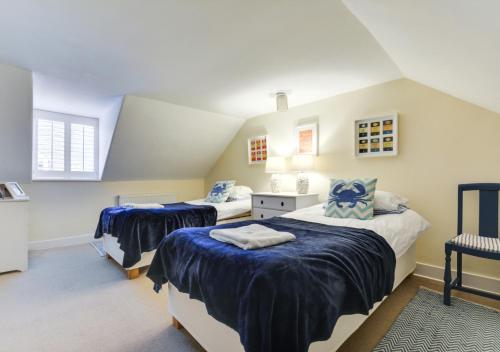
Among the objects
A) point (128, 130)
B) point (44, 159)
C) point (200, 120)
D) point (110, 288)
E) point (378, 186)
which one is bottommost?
point (110, 288)

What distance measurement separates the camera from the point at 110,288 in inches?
93.3

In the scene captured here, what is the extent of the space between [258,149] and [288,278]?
332 centimetres

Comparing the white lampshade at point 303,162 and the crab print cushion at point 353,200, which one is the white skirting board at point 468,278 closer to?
the crab print cushion at point 353,200

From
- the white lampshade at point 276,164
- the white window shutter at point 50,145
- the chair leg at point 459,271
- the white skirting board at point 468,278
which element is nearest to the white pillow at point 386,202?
the chair leg at point 459,271

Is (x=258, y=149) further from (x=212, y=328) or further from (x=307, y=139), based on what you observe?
(x=212, y=328)

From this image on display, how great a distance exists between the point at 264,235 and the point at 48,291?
7.13 feet

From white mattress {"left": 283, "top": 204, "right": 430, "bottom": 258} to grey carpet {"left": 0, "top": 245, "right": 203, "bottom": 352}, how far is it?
1.36m

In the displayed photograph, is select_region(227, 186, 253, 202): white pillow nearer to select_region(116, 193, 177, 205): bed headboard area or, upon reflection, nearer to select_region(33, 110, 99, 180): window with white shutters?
select_region(116, 193, 177, 205): bed headboard area

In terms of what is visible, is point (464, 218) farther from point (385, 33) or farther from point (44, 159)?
point (44, 159)

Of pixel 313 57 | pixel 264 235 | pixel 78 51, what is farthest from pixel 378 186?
pixel 78 51

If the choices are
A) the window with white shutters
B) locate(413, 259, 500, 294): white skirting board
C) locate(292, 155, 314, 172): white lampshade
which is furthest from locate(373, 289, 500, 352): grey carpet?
the window with white shutters

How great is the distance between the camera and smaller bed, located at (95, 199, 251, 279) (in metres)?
2.58

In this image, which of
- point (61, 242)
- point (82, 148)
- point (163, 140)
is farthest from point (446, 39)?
point (61, 242)

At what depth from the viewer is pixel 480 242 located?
6.29ft
